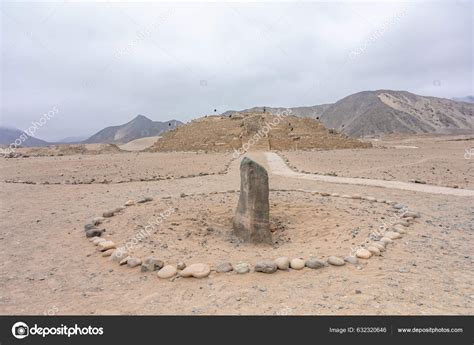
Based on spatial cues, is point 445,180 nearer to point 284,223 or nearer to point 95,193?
point 284,223

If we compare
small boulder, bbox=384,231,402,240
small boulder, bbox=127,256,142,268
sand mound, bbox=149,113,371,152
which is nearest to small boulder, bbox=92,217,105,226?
small boulder, bbox=127,256,142,268

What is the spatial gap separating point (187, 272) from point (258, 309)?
4.66 ft

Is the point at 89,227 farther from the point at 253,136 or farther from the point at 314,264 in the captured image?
the point at 253,136

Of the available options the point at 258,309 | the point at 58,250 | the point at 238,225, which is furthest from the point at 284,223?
the point at 58,250

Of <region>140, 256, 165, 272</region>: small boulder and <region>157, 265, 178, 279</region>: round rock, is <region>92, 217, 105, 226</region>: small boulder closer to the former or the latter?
<region>140, 256, 165, 272</region>: small boulder

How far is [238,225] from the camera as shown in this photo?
24.3 ft

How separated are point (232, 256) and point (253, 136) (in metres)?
31.6

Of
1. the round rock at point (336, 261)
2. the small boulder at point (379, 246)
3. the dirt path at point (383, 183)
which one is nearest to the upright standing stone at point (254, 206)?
the round rock at point (336, 261)

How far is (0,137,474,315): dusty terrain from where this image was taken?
165 inches

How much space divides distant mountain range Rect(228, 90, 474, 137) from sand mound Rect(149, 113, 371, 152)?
2746 inches

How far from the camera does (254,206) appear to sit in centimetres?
723

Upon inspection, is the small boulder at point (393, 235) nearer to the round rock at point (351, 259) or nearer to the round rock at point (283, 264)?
the round rock at point (351, 259)
